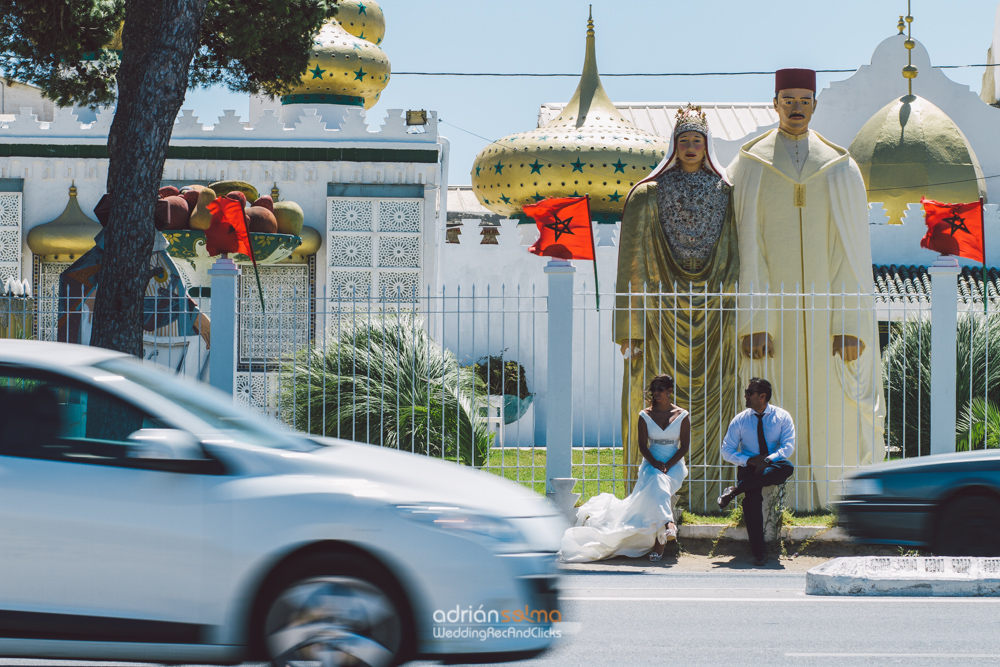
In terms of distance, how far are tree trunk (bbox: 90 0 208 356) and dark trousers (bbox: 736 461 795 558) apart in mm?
5130

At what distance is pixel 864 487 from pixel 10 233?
55.4 ft

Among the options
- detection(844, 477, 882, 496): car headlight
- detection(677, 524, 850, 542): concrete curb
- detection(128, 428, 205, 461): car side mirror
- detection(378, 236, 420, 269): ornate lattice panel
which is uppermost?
detection(378, 236, 420, 269): ornate lattice panel

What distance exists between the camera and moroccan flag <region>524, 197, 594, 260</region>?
453 inches

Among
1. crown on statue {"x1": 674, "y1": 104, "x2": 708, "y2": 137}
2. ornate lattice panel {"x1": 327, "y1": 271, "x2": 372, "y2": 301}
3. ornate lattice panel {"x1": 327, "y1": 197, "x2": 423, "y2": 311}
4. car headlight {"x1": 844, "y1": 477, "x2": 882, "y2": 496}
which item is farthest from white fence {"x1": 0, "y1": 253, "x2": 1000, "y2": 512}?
ornate lattice panel {"x1": 327, "y1": 197, "x2": 423, "y2": 311}

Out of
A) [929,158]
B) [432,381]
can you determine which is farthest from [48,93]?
[929,158]

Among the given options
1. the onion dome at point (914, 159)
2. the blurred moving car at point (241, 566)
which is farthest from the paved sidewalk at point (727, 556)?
the onion dome at point (914, 159)

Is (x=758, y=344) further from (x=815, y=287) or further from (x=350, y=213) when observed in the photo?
(x=350, y=213)

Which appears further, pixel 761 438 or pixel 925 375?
pixel 925 375

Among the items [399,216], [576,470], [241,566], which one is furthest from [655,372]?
[399,216]

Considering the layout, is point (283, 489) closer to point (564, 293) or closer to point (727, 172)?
point (564, 293)

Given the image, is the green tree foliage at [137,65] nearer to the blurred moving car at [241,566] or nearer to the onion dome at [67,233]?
the blurred moving car at [241,566]

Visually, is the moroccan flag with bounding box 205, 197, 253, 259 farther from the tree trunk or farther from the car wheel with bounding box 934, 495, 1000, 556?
the car wheel with bounding box 934, 495, 1000, 556

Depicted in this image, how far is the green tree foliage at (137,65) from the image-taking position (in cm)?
973

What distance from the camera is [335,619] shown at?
4488 mm
